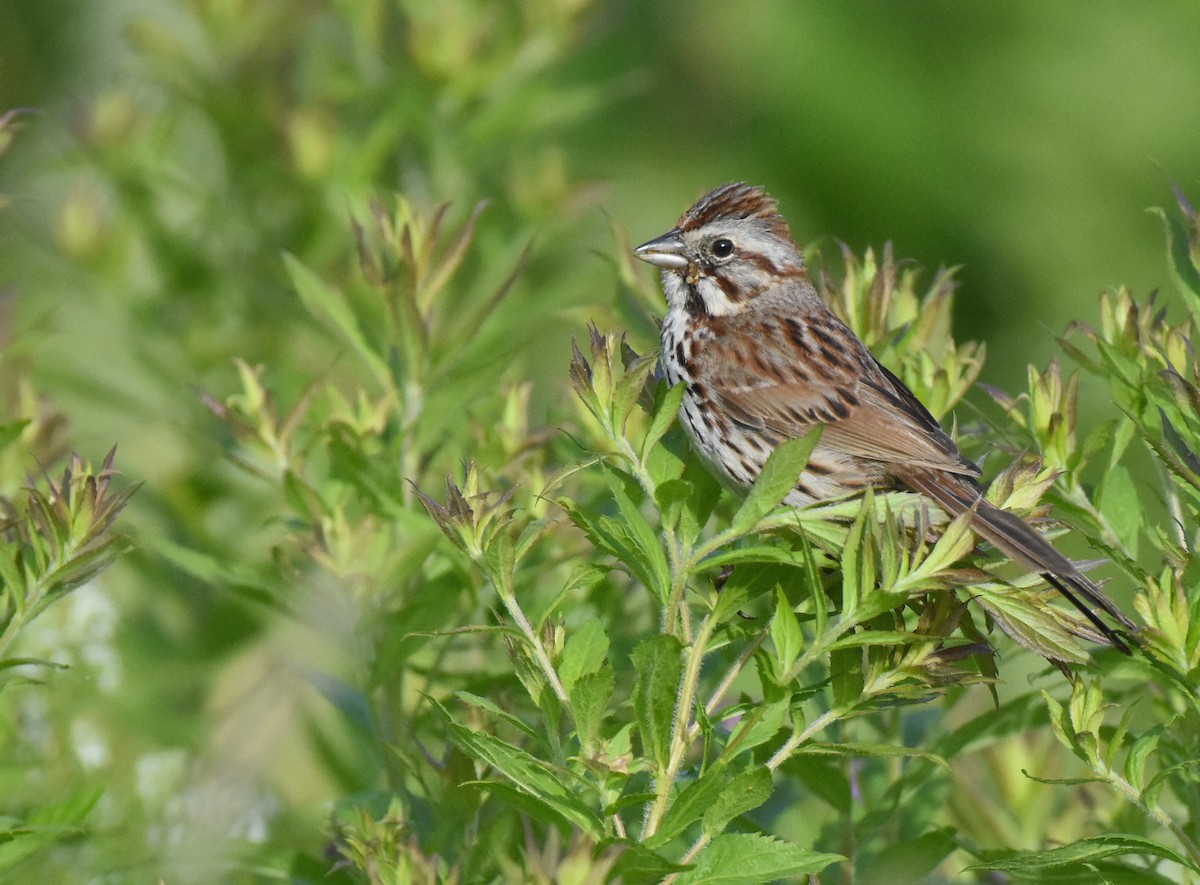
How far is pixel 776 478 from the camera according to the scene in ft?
4.60

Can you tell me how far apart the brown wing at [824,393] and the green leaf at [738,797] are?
31.2 inches

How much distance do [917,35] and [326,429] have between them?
4180mm

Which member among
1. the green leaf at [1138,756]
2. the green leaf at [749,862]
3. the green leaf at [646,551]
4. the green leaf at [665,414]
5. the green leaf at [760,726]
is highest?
the green leaf at [665,414]

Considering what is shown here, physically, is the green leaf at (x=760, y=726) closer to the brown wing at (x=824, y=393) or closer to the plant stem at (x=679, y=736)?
the plant stem at (x=679, y=736)

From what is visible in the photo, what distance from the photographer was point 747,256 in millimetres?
2529

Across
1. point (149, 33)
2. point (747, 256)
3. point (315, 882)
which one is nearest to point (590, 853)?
point (315, 882)

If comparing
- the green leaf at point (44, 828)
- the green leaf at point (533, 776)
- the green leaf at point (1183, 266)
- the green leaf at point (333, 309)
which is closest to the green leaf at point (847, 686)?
the green leaf at point (533, 776)

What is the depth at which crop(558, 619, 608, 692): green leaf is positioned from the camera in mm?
1456

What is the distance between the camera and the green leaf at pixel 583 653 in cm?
146

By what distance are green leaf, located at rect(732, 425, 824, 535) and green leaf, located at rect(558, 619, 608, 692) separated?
17 centimetres

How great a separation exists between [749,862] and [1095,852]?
1.12 ft

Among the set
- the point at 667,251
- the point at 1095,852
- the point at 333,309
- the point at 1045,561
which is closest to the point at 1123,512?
the point at 1045,561

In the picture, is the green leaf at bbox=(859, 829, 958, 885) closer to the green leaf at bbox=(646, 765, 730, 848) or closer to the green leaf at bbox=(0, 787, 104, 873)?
the green leaf at bbox=(646, 765, 730, 848)

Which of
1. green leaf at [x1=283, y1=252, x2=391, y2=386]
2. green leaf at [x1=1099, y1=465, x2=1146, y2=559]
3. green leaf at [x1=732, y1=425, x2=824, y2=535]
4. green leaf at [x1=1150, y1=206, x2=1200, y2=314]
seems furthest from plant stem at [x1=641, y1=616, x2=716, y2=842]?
green leaf at [x1=283, y1=252, x2=391, y2=386]
